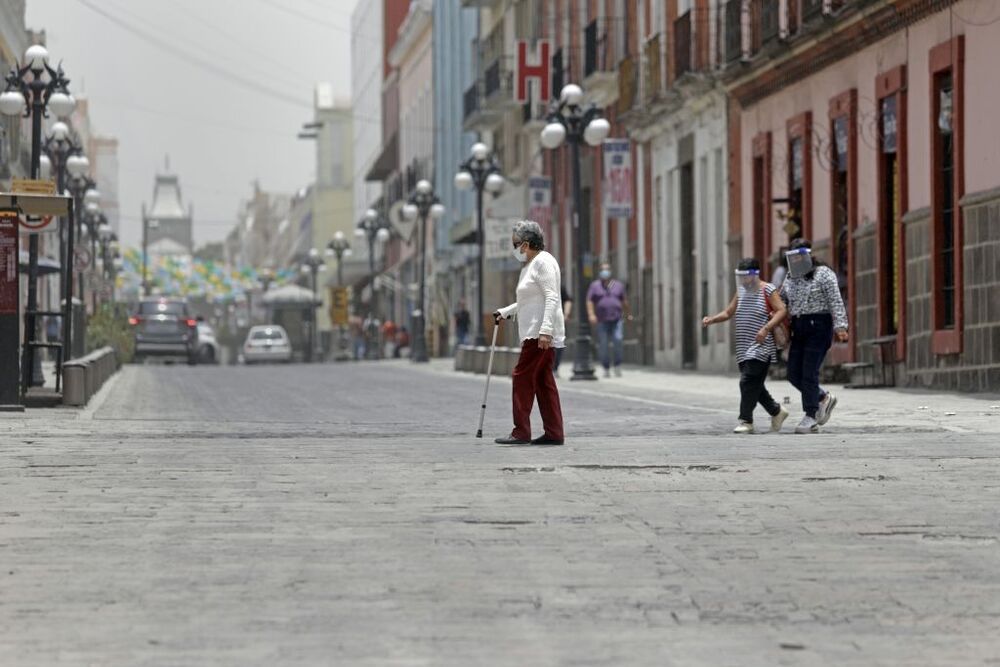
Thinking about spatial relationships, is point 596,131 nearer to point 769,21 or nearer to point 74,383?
point 769,21

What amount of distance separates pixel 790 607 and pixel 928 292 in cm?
1875

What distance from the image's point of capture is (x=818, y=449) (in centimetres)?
1517

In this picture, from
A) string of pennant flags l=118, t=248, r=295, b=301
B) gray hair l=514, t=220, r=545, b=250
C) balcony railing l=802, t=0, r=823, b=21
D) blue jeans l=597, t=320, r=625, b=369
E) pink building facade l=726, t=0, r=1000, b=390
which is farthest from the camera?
string of pennant flags l=118, t=248, r=295, b=301

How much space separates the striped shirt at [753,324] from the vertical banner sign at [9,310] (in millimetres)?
6910

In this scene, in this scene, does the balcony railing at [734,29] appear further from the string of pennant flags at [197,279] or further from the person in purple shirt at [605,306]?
the string of pennant flags at [197,279]

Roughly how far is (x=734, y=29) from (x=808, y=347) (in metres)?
18.5

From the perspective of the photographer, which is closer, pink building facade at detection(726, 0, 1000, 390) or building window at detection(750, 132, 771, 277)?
pink building facade at detection(726, 0, 1000, 390)

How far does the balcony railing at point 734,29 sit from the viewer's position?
3509 centimetres

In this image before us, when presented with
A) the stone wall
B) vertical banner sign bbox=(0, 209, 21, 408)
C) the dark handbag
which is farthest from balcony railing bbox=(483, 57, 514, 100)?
the dark handbag

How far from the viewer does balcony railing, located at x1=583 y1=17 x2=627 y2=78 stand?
1828 inches

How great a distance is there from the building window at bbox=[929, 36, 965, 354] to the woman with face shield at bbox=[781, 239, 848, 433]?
7.41m

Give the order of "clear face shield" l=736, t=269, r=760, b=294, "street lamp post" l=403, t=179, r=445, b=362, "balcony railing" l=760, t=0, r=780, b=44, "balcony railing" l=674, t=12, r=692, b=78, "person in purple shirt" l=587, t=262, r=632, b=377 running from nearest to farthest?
1. "clear face shield" l=736, t=269, r=760, b=294
2. "balcony railing" l=760, t=0, r=780, b=44
3. "person in purple shirt" l=587, t=262, r=632, b=377
4. "balcony railing" l=674, t=12, r=692, b=78
5. "street lamp post" l=403, t=179, r=445, b=362

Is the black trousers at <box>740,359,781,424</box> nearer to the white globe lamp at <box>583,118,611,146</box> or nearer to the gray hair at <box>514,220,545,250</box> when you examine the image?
the gray hair at <box>514,220,545,250</box>

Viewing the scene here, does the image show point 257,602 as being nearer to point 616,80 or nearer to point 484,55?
point 616,80
